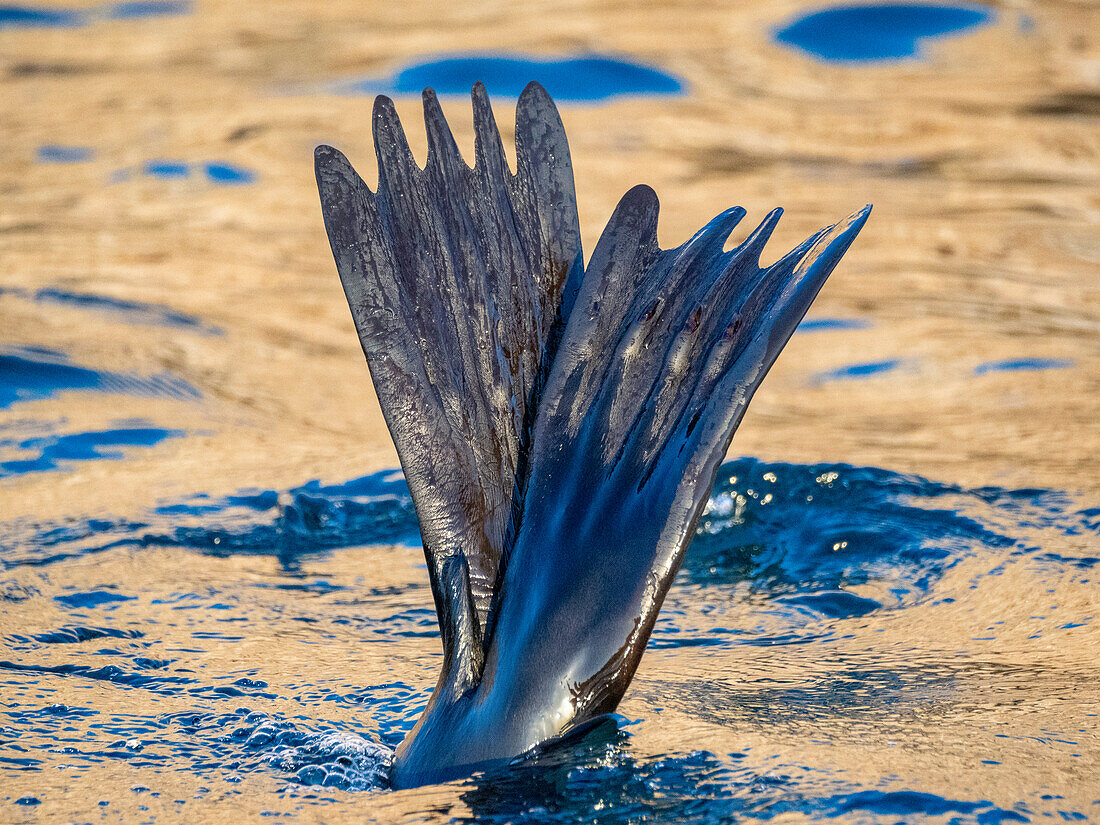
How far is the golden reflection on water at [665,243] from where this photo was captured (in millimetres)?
1977

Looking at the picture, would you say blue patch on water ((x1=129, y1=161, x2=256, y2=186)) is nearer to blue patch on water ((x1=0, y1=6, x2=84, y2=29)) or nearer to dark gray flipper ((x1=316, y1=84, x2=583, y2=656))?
blue patch on water ((x1=0, y1=6, x2=84, y2=29))

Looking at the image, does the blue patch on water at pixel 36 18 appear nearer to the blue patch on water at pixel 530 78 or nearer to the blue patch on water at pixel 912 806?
the blue patch on water at pixel 530 78

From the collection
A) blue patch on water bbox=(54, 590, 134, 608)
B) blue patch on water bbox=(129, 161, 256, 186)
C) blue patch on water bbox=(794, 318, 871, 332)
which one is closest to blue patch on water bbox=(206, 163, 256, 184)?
blue patch on water bbox=(129, 161, 256, 186)

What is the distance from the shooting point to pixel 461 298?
1.91 meters

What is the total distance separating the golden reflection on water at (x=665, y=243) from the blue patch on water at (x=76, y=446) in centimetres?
8

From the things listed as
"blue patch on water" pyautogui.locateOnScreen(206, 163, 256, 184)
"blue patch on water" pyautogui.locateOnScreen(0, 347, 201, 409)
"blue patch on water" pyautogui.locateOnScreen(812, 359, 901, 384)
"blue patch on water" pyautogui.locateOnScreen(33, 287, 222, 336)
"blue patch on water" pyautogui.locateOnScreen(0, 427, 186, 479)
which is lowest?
"blue patch on water" pyautogui.locateOnScreen(0, 427, 186, 479)

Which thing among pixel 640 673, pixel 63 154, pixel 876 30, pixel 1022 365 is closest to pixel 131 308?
pixel 63 154

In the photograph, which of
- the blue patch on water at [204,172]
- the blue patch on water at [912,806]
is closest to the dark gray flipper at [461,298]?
the blue patch on water at [912,806]

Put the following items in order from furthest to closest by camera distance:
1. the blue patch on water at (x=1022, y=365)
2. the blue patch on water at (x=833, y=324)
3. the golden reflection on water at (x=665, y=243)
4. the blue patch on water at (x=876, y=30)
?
the blue patch on water at (x=876, y=30) → the blue patch on water at (x=833, y=324) → the blue patch on water at (x=1022, y=365) → the golden reflection on water at (x=665, y=243)

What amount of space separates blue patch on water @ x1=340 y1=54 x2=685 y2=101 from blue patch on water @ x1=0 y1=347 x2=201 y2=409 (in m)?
3.52

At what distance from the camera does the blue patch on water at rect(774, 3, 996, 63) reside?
8.67 meters

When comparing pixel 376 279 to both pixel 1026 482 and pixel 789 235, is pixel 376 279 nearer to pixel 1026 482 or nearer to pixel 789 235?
pixel 1026 482

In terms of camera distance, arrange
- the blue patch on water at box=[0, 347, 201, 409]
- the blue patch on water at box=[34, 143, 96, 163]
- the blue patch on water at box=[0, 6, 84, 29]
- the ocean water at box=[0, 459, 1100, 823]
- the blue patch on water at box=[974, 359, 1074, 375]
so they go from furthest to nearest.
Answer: the blue patch on water at box=[0, 6, 84, 29]
the blue patch on water at box=[34, 143, 96, 163]
the blue patch on water at box=[974, 359, 1074, 375]
the blue patch on water at box=[0, 347, 201, 409]
the ocean water at box=[0, 459, 1100, 823]

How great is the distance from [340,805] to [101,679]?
2.31 ft
